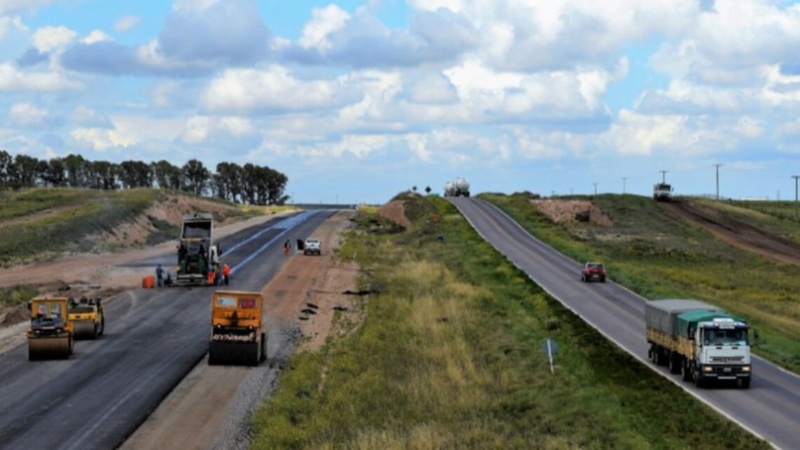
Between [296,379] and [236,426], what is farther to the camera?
[296,379]

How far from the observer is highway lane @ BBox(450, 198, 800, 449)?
35.7m

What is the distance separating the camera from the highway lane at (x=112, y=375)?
3588cm

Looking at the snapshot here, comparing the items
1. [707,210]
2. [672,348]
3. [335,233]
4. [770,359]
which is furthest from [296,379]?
[707,210]

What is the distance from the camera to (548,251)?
360ft

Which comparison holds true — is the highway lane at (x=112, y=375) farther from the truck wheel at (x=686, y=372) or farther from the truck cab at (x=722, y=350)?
the truck cab at (x=722, y=350)

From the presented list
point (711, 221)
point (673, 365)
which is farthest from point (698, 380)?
point (711, 221)

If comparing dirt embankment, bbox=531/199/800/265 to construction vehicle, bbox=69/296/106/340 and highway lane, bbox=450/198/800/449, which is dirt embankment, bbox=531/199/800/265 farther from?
construction vehicle, bbox=69/296/106/340

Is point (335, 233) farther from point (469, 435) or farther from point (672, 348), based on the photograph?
point (469, 435)

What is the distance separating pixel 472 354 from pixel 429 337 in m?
5.13

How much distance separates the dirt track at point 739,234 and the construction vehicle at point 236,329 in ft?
261

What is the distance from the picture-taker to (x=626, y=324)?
62.3m

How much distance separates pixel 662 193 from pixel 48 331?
124m

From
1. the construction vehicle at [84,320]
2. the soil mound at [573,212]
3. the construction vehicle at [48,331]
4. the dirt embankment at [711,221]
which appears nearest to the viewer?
the construction vehicle at [48,331]

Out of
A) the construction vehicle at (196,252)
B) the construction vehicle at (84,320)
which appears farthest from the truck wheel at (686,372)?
the construction vehicle at (196,252)
